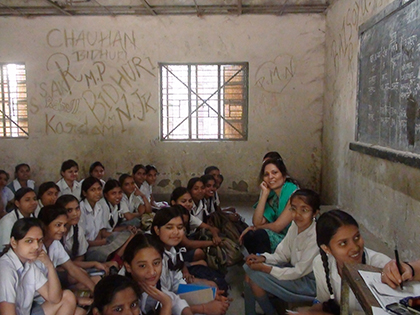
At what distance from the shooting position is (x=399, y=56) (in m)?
3.07

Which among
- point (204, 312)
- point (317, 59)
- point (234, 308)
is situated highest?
point (317, 59)

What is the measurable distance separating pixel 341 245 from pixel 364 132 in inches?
101

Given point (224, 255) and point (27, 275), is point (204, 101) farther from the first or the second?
point (27, 275)

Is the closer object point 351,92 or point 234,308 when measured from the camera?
point 234,308

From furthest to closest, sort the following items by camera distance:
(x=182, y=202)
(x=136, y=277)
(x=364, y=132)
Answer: (x=364, y=132)
(x=182, y=202)
(x=136, y=277)

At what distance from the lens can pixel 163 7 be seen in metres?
5.69

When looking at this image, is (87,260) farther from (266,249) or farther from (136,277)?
(266,249)

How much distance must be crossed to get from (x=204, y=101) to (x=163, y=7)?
1.62 meters

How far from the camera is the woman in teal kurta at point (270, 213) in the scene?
9.71ft

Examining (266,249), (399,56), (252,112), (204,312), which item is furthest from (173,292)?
(252,112)

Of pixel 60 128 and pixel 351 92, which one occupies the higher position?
pixel 351 92

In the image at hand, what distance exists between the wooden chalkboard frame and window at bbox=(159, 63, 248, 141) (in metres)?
2.34

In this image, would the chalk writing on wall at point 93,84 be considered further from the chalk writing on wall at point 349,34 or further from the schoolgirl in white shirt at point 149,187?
the chalk writing on wall at point 349,34

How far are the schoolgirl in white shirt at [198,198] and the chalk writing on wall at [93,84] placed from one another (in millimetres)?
2753
